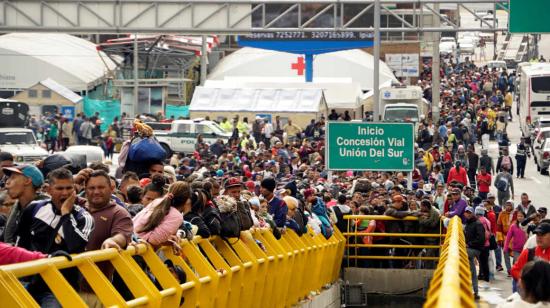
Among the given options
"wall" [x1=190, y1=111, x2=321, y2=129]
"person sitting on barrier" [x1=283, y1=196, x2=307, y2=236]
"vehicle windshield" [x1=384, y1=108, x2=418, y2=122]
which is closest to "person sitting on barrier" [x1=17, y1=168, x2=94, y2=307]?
"person sitting on barrier" [x1=283, y1=196, x2=307, y2=236]

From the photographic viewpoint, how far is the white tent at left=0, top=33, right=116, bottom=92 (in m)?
74.6

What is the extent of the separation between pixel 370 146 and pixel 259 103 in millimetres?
32239

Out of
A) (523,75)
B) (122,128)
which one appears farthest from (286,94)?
(523,75)

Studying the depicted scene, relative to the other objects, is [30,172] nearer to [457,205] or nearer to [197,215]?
[197,215]

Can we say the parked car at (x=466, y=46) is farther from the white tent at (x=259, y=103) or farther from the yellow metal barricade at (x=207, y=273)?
the yellow metal barricade at (x=207, y=273)

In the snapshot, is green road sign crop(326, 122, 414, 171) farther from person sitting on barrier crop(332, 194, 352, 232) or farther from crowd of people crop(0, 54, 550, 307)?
person sitting on barrier crop(332, 194, 352, 232)

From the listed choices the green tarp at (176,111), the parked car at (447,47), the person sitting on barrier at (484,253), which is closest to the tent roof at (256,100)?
the green tarp at (176,111)

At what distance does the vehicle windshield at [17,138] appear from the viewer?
146 feet

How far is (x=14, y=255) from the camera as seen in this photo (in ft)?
28.2

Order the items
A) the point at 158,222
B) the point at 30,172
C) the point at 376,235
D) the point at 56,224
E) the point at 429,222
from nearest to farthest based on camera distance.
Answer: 1. the point at 56,224
2. the point at 30,172
3. the point at 158,222
4. the point at 376,235
5. the point at 429,222

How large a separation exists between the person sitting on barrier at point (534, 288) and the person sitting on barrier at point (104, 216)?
2.57 meters

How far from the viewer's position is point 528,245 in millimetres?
15664

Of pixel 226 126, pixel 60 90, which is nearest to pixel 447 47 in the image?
pixel 60 90

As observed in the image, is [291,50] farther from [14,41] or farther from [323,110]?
[14,41]
